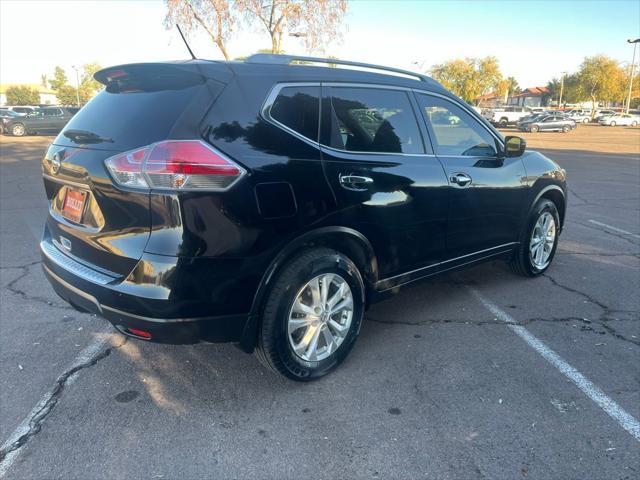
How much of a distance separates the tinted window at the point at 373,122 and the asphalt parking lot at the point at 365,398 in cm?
142

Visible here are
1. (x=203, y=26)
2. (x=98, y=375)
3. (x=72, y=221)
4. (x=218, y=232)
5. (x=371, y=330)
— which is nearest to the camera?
(x=218, y=232)

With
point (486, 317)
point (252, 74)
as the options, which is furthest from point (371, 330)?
point (252, 74)

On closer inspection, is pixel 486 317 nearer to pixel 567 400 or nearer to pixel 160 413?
pixel 567 400

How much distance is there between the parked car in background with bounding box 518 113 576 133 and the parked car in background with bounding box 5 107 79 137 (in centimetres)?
3440

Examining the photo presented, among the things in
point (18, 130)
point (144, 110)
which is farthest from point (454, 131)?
point (18, 130)

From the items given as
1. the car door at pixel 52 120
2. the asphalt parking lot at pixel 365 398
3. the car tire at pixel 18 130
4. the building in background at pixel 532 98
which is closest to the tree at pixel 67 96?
the car tire at pixel 18 130

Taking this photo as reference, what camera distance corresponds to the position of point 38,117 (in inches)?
1120

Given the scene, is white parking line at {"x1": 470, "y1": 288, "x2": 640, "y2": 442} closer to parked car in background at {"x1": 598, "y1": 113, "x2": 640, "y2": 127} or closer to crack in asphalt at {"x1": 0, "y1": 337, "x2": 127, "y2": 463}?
crack in asphalt at {"x1": 0, "y1": 337, "x2": 127, "y2": 463}

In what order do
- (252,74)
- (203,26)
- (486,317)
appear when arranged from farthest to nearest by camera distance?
1. (203,26)
2. (486,317)
3. (252,74)

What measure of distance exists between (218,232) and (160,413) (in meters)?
1.12

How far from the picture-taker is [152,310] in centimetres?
251

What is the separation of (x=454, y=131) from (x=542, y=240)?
1742 mm

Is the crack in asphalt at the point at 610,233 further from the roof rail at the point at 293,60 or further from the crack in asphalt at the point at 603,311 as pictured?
the roof rail at the point at 293,60

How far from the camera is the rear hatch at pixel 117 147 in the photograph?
8.33ft
